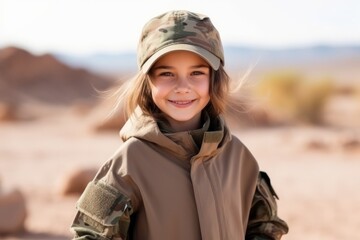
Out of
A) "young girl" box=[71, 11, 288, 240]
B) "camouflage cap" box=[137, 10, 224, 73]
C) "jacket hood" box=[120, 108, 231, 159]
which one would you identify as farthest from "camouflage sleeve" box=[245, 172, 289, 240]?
"camouflage cap" box=[137, 10, 224, 73]

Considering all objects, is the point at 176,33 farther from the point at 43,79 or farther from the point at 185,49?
the point at 43,79

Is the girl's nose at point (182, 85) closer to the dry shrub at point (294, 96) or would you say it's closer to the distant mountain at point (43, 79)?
the dry shrub at point (294, 96)

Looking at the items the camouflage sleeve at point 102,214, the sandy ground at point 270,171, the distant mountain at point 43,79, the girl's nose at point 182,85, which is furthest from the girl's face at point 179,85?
the distant mountain at point 43,79

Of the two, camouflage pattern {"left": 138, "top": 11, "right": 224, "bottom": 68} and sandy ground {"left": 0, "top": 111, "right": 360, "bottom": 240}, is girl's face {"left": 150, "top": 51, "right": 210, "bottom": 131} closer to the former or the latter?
camouflage pattern {"left": 138, "top": 11, "right": 224, "bottom": 68}

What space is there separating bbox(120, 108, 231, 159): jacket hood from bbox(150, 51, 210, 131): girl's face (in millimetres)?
73

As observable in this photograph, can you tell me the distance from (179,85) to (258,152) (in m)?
10.2

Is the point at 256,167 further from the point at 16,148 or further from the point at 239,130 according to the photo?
the point at 239,130

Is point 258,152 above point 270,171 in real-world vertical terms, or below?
above

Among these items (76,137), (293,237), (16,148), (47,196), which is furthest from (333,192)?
(76,137)

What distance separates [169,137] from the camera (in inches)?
86.0

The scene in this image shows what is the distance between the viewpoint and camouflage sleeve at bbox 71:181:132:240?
206cm

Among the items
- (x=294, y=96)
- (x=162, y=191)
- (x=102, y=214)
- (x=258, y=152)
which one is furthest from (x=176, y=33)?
(x=294, y=96)

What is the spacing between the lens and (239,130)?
15984mm

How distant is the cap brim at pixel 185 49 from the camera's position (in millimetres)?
2174
